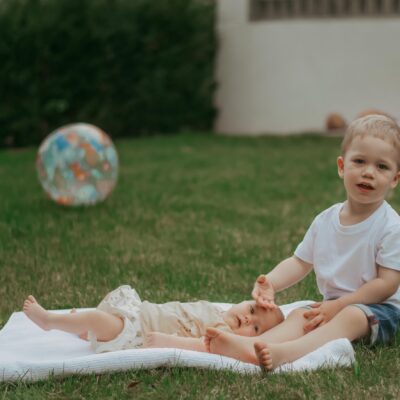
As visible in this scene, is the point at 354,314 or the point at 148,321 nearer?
the point at 354,314

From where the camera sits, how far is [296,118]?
42.1 feet

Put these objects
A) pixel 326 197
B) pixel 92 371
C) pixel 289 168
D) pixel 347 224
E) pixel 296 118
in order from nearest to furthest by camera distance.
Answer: pixel 92 371, pixel 347 224, pixel 326 197, pixel 289 168, pixel 296 118

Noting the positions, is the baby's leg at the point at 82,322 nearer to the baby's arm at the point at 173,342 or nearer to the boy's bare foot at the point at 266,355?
the baby's arm at the point at 173,342

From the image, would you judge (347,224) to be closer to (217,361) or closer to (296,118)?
(217,361)

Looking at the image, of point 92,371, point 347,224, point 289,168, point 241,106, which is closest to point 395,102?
point 241,106

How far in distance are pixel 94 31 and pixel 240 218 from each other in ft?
21.2

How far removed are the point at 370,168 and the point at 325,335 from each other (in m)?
0.66

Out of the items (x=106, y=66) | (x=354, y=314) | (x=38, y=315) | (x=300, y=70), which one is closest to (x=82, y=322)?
(x=38, y=315)

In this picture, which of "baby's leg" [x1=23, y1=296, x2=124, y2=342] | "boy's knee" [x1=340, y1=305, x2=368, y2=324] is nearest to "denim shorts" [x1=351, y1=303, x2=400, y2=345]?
"boy's knee" [x1=340, y1=305, x2=368, y2=324]

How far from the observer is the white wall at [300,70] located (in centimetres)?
1200

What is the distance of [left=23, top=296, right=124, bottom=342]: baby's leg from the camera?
3.39 m

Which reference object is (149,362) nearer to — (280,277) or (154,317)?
(154,317)

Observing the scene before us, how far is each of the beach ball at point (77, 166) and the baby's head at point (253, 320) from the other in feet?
10.8

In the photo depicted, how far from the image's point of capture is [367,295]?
11.0 ft
